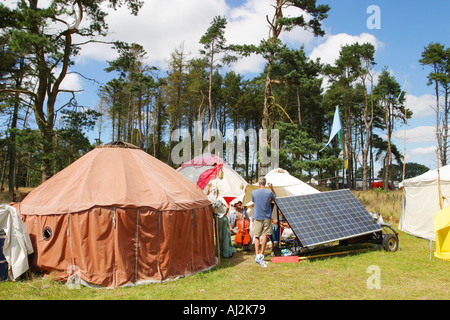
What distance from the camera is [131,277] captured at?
5633mm

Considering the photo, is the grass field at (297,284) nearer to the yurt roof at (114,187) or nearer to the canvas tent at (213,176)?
the yurt roof at (114,187)

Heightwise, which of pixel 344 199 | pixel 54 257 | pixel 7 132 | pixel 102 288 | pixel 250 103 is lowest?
pixel 102 288

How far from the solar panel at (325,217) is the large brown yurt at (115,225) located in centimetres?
207

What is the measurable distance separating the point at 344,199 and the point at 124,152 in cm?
554

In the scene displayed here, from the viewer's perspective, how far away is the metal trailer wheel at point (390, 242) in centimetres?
812

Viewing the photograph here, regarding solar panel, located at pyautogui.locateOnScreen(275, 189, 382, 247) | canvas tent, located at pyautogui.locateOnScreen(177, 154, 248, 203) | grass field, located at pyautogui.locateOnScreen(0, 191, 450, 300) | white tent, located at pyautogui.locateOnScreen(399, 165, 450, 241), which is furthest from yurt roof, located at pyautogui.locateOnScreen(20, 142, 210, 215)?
white tent, located at pyautogui.locateOnScreen(399, 165, 450, 241)

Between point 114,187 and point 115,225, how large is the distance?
76 cm

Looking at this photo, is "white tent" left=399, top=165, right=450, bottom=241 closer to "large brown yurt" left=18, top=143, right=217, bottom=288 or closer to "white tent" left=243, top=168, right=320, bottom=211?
"white tent" left=243, top=168, right=320, bottom=211

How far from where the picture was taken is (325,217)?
25.6ft

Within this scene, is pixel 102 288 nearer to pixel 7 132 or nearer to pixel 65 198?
pixel 65 198

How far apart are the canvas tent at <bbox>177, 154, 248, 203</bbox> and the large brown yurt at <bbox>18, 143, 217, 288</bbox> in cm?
767

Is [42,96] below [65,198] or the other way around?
the other way around
